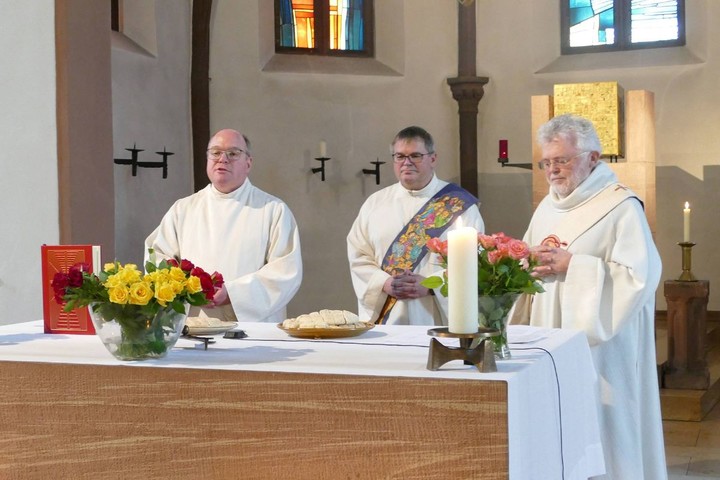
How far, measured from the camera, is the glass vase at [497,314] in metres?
2.58

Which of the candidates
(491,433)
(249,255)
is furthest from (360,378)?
(249,255)

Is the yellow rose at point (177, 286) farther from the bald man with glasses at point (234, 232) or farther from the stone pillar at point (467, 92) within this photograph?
the stone pillar at point (467, 92)

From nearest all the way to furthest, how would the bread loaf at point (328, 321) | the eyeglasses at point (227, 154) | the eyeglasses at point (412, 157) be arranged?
the bread loaf at point (328, 321) < the eyeglasses at point (227, 154) < the eyeglasses at point (412, 157)

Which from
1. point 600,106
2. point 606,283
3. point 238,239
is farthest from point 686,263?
point 238,239

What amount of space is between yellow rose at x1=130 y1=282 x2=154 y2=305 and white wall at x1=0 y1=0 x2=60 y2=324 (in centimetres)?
285

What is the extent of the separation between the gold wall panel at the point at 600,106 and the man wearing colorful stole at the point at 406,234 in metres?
2.11

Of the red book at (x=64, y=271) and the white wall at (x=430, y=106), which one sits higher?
the white wall at (x=430, y=106)

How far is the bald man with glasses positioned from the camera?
4672 mm

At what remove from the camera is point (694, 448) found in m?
5.82

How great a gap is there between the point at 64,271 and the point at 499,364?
150 cm

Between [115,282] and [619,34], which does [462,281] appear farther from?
[619,34]

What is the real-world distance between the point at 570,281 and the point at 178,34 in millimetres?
6164

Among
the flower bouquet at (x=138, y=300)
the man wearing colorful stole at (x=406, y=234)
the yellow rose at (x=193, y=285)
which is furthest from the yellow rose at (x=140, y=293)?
the man wearing colorful stole at (x=406, y=234)

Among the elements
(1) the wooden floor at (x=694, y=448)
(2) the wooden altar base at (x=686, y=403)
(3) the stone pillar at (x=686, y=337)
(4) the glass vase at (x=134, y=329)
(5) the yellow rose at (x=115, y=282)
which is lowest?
(1) the wooden floor at (x=694, y=448)
